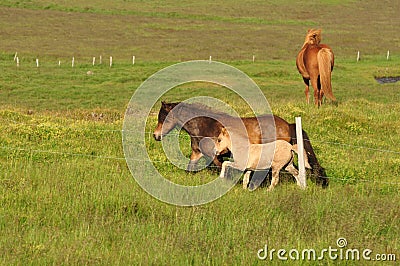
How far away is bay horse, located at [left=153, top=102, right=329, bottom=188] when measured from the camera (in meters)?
11.1

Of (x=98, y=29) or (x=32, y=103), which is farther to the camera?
(x=98, y=29)

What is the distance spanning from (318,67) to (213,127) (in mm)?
8507

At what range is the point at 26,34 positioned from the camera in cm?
6862

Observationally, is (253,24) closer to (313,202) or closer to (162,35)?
(162,35)

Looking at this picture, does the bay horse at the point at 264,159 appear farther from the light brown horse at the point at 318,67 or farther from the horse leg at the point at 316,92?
the horse leg at the point at 316,92

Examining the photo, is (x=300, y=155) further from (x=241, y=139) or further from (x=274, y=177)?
(x=241, y=139)

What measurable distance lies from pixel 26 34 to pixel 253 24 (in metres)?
37.7

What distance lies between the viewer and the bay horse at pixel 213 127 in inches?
436

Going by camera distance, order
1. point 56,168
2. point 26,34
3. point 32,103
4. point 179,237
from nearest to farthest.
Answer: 1. point 179,237
2. point 56,168
3. point 32,103
4. point 26,34

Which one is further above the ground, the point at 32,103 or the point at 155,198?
the point at 155,198

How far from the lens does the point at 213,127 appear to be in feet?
37.3

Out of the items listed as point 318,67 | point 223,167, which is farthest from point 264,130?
point 318,67

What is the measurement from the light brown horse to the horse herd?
7.07 metres

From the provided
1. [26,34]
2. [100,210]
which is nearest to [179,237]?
[100,210]
